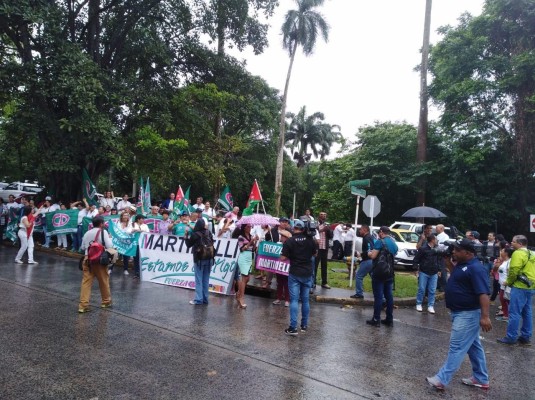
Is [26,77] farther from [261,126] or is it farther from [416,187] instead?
[261,126]

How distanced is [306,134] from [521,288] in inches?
2058

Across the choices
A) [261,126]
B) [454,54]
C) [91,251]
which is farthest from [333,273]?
[261,126]

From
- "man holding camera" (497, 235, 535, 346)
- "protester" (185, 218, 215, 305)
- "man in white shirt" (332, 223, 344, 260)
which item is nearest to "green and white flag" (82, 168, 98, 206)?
"protester" (185, 218, 215, 305)

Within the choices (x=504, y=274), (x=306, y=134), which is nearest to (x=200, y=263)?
(x=504, y=274)

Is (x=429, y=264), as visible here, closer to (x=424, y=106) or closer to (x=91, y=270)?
(x=91, y=270)

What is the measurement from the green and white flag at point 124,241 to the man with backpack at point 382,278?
6406 mm

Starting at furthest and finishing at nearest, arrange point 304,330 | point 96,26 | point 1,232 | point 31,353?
point 96,26
point 1,232
point 304,330
point 31,353

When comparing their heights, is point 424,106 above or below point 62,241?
above

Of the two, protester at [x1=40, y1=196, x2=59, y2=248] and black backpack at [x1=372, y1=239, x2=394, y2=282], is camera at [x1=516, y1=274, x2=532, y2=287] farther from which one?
protester at [x1=40, y1=196, x2=59, y2=248]

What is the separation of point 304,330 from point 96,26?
16.4 metres

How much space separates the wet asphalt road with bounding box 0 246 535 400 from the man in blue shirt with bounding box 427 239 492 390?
0.70 feet

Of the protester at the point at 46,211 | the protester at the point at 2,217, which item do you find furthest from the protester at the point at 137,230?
the protester at the point at 2,217

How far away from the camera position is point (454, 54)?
23.6m

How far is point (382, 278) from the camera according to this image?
764cm
